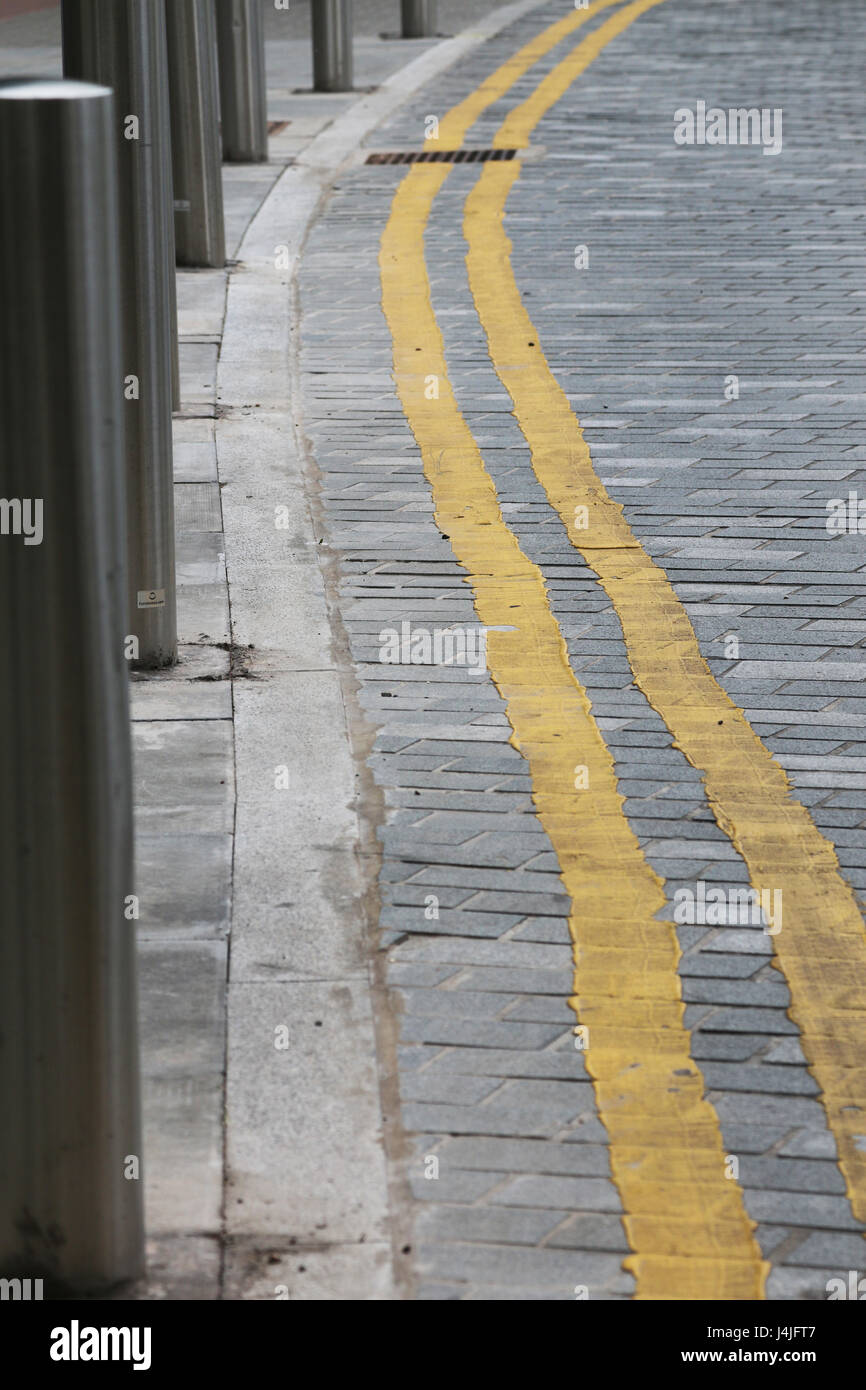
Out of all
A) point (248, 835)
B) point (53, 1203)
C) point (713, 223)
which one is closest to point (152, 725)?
point (248, 835)

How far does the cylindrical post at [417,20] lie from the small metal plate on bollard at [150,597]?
12.9m

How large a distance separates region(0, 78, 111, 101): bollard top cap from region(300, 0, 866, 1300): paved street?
150 cm

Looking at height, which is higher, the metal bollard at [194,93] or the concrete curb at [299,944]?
the metal bollard at [194,93]

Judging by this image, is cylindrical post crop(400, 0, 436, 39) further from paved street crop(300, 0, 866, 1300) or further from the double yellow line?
the double yellow line

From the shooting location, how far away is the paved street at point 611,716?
9.02 feet

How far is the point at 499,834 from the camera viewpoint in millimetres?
3770

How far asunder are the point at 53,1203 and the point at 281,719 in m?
1.96

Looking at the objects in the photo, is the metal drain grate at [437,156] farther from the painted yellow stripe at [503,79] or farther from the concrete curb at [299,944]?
the concrete curb at [299,944]

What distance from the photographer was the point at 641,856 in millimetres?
3691

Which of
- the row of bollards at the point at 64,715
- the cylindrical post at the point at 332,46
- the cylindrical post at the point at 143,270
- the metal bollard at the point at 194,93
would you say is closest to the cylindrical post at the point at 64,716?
the row of bollards at the point at 64,715

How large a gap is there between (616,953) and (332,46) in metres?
11.1

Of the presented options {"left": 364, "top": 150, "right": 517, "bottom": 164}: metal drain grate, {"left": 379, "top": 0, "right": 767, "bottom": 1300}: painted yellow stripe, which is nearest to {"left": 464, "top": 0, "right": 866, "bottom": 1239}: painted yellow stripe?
{"left": 379, "top": 0, "right": 767, "bottom": 1300}: painted yellow stripe

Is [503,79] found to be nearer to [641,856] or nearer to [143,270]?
[143,270]

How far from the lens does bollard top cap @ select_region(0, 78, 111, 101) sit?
210 centimetres
